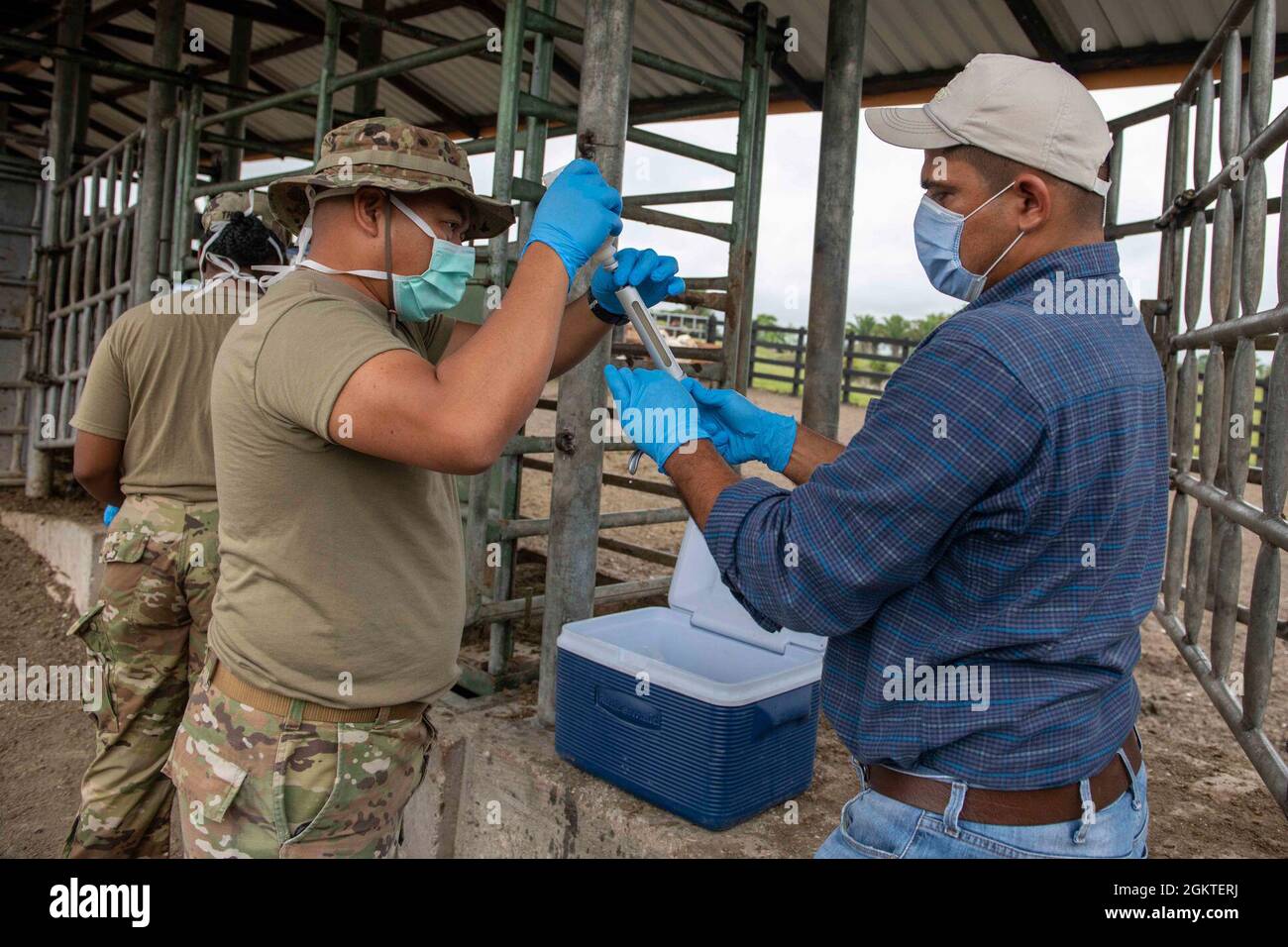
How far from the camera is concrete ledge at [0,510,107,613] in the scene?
239 inches

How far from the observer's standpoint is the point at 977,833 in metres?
1.50

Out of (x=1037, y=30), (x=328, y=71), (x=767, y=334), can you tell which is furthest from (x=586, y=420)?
(x=767, y=334)

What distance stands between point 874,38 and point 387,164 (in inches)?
156

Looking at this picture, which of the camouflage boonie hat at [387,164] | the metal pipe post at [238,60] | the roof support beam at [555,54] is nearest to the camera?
the camouflage boonie hat at [387,164]

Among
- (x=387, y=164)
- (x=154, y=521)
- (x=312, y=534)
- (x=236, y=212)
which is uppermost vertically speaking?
(x=236, y=212)

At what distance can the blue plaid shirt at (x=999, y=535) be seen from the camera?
4.58 ft

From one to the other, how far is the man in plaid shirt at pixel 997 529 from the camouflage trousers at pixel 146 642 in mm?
1997

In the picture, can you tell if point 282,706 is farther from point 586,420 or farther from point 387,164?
point 586,420

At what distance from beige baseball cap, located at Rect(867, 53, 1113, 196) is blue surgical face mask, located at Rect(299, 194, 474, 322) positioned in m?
0.95

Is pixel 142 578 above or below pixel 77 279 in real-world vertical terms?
below

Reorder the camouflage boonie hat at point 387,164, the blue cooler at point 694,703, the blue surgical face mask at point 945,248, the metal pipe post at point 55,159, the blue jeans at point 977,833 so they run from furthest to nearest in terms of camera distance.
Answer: the metal pipe post at point 55,159 → the blue cooler at point 694,703 → the camouflage boonie hat at point 387,164 → the blue surgical face mask at point 945,248 → the blue jeans at point 977,833

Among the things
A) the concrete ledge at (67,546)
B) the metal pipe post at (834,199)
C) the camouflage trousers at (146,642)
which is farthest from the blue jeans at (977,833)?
the concrete ledge at (67,546)

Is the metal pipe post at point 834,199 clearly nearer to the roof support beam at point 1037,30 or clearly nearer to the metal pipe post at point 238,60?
the roof support beam at point 1037,30

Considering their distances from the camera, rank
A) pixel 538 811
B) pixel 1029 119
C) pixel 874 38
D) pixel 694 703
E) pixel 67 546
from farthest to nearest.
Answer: pixel 67 546 < pixel 874 38 < pixel 538 811 < pixel 694 703 < pixel 1029 119
